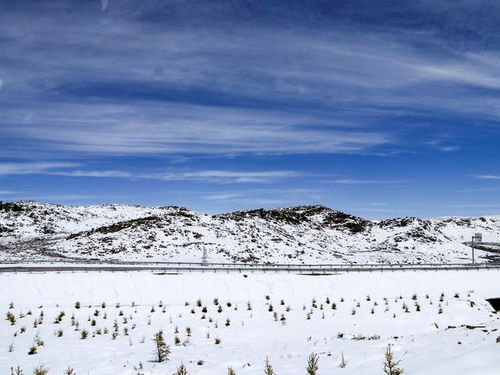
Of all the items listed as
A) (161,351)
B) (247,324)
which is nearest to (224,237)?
(247,324)

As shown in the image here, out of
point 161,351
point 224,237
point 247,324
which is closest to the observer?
point 161,351

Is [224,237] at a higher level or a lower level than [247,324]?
higher

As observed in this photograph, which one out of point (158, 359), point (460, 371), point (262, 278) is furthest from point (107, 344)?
point (262, 278)

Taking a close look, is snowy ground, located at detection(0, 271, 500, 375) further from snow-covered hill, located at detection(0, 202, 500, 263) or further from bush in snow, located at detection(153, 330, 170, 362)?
snow-covered hill, located at detection(0, 202, 500, 263)

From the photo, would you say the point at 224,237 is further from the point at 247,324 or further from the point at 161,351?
the point at 161,351

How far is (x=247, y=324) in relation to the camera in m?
18.3

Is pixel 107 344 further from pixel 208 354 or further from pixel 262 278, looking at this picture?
pixel 262 278

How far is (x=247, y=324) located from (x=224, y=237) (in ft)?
189

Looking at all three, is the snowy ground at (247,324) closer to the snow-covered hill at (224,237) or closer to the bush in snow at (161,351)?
the bush in snow at (161,351)

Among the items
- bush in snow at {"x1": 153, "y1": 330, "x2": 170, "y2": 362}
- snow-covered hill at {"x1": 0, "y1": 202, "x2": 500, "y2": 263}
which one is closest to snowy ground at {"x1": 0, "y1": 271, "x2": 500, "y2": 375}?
bush in snow at {"x1": 153, "y1": 330, "x2": 170, "y2": 362}

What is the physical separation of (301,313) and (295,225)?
82.1 m

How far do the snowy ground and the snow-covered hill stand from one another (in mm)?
24989

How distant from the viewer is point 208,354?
1233cm

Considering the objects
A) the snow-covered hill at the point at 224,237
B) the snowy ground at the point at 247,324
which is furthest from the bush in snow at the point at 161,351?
the snow-covered hill at the point at 224,237
